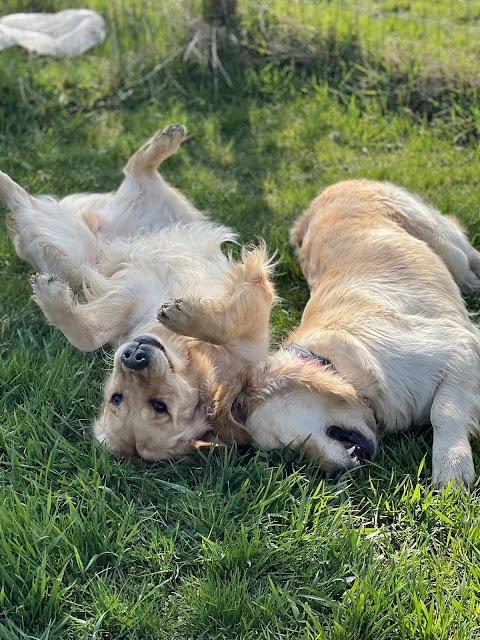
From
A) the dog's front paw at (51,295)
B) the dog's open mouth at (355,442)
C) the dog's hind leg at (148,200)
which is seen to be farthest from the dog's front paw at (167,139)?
the dog's open mouth at (355,442)

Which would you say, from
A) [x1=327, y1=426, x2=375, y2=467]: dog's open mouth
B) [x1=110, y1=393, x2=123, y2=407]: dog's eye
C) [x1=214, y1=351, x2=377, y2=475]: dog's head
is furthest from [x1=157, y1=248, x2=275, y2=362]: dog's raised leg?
[x1=327, y1=426, x2=375, y2=467]: dog's open mouth

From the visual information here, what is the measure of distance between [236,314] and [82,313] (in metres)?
0.88

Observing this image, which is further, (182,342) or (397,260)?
(397,260)

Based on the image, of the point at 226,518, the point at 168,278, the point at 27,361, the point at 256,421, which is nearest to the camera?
the point at 226,518

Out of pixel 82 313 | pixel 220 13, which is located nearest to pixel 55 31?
pixel 220 13

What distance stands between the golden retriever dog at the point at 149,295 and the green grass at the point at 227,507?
20cm

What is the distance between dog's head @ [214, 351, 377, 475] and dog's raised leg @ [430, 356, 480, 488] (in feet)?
0.96

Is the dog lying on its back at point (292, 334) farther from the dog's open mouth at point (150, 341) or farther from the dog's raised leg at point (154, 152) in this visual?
the dog's raised leg at point (154, 152)

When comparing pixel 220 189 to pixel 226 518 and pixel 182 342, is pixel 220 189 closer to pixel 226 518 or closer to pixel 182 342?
pixel 182 342

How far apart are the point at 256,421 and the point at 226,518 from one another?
513 millimetres

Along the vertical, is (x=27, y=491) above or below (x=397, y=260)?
below

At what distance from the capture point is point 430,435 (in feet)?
12.2

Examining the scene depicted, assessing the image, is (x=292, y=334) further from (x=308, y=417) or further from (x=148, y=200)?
(x=148, y=200)

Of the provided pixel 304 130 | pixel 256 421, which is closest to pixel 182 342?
pixel 256 421
